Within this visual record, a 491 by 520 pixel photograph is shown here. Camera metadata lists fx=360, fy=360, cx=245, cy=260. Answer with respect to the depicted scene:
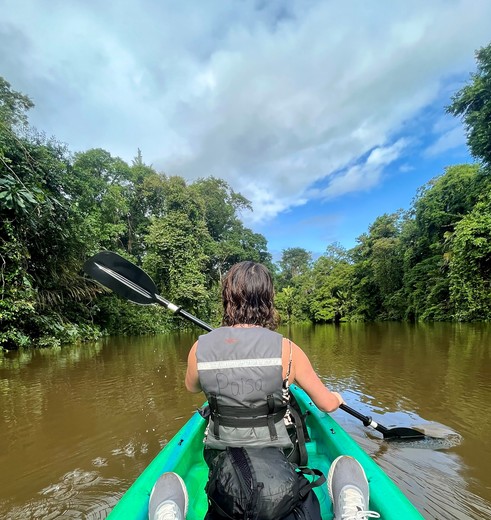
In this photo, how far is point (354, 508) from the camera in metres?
1.33

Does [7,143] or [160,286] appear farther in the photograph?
[160,286]

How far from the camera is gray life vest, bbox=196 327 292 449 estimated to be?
1396 millimetres

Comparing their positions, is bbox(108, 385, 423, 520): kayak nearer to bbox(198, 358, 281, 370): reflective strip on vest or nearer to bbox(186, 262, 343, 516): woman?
bbox(186, 262, 343, 516): woman

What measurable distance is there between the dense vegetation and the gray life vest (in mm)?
7669

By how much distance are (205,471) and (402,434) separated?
6.79 feet

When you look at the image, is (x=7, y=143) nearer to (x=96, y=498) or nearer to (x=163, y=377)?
(x=163, y=377)

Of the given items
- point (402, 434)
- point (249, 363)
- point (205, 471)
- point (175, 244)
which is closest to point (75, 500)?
point (205, 471)

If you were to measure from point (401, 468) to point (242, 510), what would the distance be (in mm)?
2256

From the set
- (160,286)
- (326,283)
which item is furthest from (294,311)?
(160,286)

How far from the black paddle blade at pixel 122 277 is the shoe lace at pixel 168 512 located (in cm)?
234

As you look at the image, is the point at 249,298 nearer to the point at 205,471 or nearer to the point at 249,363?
the point at 249,363

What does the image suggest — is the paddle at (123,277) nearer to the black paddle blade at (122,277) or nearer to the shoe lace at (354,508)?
the black paddle blade at (122,277)

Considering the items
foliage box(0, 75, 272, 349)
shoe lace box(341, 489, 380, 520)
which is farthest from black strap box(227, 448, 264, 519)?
foliage box(0, 75, 272, 349)

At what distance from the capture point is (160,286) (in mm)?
19812
